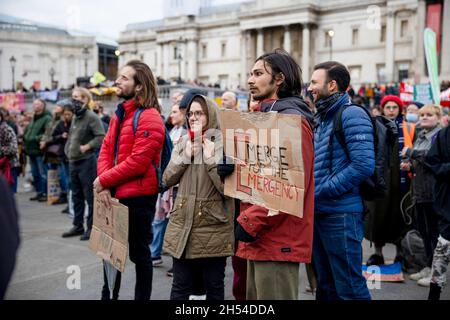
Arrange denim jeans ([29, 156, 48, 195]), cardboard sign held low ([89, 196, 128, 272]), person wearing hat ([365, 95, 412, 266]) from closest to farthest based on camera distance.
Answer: cardboard sign held low ([89, 196, 128, 272]) → person wearing hat ([365, 95, 412, 266]) → denim jeans ([29, 156, 48, 195])

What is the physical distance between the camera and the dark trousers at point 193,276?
11.2 ft

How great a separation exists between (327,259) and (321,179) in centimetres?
64

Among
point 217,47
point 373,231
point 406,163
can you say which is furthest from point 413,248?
point 217,47

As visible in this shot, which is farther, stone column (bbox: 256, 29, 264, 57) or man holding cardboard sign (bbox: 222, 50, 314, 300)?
stone column (bbox: 256, 29, 264, 57)

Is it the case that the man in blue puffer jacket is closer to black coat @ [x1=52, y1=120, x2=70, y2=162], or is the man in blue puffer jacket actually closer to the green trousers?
the green trousers

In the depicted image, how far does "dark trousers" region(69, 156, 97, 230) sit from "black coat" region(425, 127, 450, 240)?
191 inches

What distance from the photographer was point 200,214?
3.44 meters

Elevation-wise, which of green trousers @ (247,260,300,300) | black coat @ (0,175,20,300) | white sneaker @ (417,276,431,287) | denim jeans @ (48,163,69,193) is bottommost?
white sneaker @ (417,276,431,287)

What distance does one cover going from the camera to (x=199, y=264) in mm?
3512

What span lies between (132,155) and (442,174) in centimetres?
288

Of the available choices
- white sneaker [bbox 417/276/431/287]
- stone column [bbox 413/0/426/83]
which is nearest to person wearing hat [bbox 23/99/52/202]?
white sneaker [bbox 417/276/431/287]

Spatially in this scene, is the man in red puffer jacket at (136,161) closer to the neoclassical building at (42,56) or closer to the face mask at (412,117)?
the face mask at (412,117)

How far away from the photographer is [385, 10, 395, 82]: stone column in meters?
48.1

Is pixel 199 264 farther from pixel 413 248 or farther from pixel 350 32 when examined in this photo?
pixel 350 32
